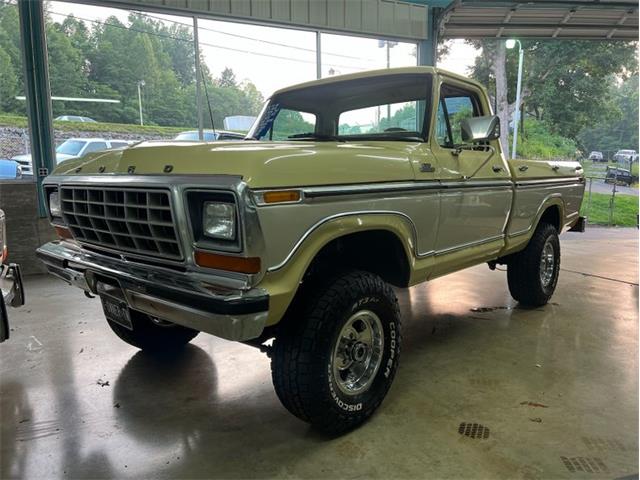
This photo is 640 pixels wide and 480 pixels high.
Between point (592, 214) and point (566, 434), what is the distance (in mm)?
13171

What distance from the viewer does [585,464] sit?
87.2 inches

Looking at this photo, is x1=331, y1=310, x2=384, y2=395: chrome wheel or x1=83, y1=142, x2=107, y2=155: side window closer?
x1=331, y1=310, x2=384, y2=395: chrome wheel

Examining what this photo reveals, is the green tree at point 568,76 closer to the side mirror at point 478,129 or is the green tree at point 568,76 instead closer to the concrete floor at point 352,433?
the concrete floor at point 352,433

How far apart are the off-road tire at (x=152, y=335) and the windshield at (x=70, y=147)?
426 cm

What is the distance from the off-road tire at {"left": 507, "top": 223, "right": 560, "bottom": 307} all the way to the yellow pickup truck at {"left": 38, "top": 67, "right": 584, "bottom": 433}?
0.88m

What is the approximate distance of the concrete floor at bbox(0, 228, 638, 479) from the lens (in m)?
2.23

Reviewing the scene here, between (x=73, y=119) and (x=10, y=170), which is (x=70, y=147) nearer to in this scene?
(x=73, y=119)

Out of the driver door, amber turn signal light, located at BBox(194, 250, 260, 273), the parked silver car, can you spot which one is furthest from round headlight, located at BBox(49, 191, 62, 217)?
the parked silver car

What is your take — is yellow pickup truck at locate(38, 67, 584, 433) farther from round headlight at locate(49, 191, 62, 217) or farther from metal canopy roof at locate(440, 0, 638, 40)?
metal canopy roof at locate(440, 0, 638, 40)

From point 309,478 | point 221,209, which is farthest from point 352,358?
point 221,209

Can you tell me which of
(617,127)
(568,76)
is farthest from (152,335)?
(617,127)

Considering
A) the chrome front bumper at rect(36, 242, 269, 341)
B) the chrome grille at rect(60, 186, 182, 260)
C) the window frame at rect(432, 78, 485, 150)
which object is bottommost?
the chrome front bumper at rect(36, 242, 269, 341)

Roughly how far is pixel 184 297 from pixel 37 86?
589 centimetres

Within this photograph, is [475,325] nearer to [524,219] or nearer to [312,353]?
[524,219]
